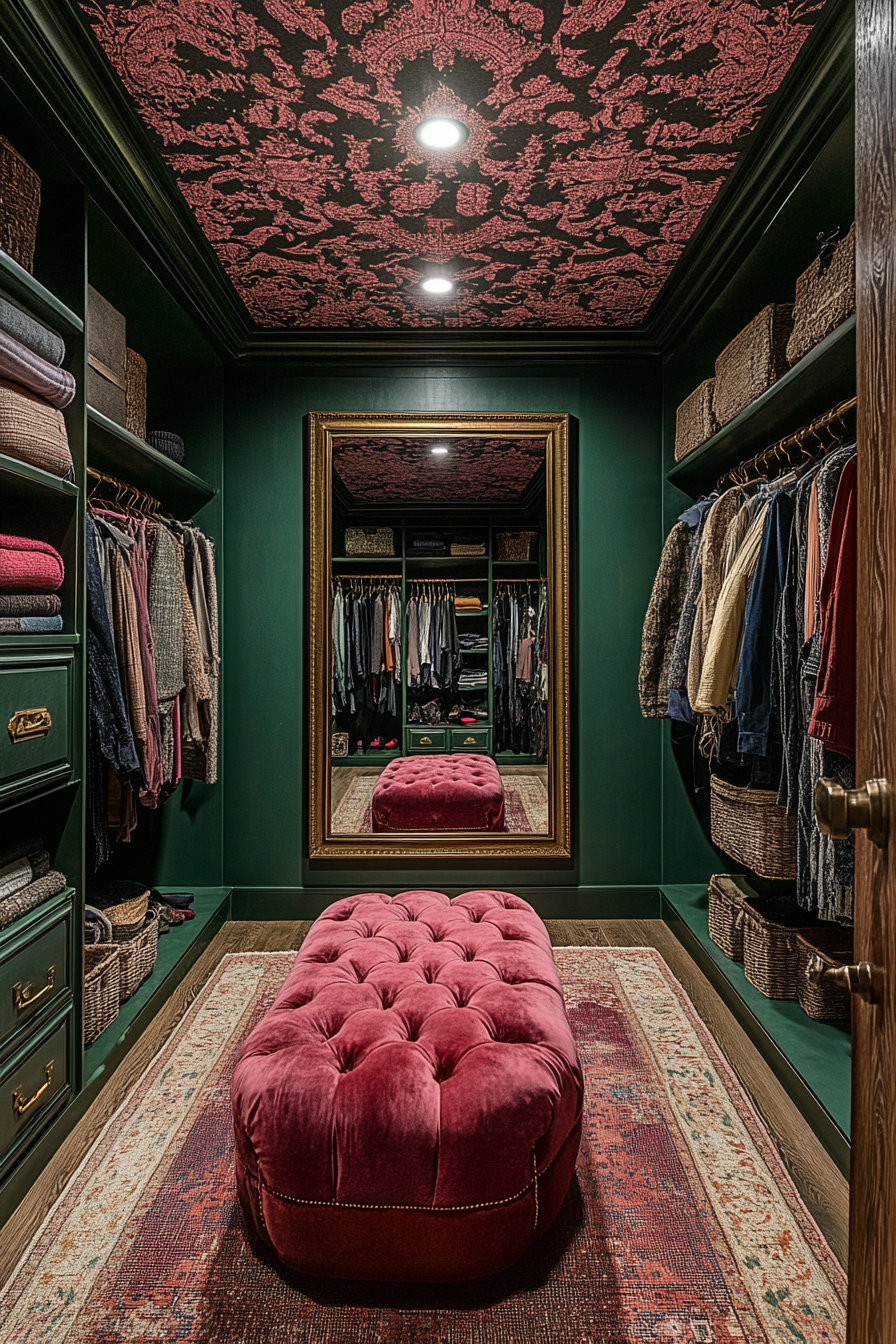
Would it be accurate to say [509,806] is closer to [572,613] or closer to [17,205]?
[572,613]

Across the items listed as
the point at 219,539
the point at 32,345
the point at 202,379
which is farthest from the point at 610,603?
the point at 32,345

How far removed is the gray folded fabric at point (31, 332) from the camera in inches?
66.7

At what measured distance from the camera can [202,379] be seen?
3.44 metres

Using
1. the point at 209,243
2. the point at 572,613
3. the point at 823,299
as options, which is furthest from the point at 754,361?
the point at 209,243

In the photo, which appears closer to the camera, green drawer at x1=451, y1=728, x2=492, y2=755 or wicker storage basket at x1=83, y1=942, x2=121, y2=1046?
wicker storage basket at x1=83, y1=942, x2=121, y2=1046

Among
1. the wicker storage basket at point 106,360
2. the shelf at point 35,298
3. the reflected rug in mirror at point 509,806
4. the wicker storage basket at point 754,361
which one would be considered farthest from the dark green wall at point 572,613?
the shelf at point 35,298

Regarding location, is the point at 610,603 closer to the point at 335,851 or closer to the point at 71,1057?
the point at 335,851

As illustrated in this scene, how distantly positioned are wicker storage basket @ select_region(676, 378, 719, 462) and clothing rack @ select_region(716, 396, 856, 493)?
0.18 m

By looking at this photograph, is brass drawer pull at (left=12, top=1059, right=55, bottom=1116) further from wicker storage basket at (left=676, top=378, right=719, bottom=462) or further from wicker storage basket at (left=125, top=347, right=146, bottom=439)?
wicker storage basket at (left=676, top=378, right=719, bottom=462)

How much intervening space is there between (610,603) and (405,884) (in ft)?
5.25

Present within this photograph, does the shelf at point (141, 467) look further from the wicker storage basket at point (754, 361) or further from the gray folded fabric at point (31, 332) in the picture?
the wicker storage basket at point (754, 361)

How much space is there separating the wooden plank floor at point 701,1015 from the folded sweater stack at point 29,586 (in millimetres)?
1294

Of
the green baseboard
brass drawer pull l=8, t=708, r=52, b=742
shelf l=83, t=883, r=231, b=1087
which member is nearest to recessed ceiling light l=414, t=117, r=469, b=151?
brass drawer pull l=8, t=708, r=52, b=742

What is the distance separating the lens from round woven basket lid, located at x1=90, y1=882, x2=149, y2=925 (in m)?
2.56
